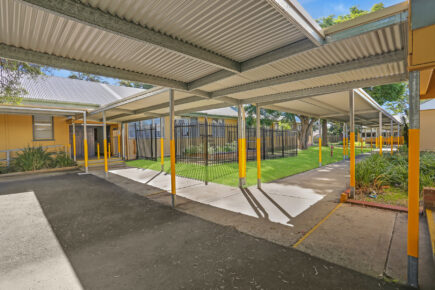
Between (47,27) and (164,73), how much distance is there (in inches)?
92.6

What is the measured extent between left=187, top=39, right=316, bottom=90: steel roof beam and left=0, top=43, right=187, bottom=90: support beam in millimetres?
1298

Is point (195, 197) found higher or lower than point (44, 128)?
lower

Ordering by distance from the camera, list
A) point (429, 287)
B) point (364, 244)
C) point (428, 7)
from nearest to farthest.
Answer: point (428, 7), point (429, 287), point (364, 244)

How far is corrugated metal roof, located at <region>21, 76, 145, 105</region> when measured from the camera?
12979mm

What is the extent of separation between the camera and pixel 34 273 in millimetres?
2941

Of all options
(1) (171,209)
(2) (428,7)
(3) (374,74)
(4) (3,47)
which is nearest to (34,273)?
(1) (171,209)

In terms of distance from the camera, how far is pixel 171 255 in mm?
3352

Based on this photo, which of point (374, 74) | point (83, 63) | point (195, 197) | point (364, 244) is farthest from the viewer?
point (195, 197)

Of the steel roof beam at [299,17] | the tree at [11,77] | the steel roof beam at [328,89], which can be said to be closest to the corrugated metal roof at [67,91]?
the tree at [11,77]

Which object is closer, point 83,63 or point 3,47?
point 3,47

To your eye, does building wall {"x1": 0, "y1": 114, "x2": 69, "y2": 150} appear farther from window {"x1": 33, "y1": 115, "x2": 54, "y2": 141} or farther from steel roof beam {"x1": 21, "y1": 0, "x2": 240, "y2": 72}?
steel roof beam {"x1": 21, "y1": 0, "x2": 240, "y2": 72}

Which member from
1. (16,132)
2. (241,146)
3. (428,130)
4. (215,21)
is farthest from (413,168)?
(16,132)

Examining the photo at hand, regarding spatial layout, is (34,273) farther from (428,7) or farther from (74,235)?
(428,7)

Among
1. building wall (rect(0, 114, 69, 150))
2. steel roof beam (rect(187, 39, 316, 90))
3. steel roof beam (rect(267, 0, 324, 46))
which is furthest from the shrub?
steel roof beam (rect(267, 0, 324, 46))
